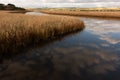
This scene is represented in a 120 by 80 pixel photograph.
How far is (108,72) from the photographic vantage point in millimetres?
7301

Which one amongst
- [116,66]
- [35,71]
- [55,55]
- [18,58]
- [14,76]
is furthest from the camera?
[55,55]

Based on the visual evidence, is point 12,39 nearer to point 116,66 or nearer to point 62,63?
point 62,63

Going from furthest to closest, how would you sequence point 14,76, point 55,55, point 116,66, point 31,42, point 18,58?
point 31,42 → point 55,55 → point 18,58 → point 116,66 → point 14,76

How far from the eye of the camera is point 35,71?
283 inches

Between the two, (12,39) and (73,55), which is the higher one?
(12,39)

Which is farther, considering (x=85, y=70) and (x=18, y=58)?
(x=18, y=58)

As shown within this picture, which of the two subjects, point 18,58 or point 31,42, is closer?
point 18,58


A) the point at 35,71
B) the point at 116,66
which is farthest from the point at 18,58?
the point at 116,66

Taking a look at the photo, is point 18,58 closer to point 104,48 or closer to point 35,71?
point 35,71

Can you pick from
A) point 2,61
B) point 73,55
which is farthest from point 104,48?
point 2,61

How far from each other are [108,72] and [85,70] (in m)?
0.99

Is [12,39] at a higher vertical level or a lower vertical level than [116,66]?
higher

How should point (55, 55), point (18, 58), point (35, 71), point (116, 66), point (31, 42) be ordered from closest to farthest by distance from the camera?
point (35, 71) → point (116, 66) → point (18, 58) → point (55, 55) → point (31, 42)

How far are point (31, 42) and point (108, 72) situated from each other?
600cm
